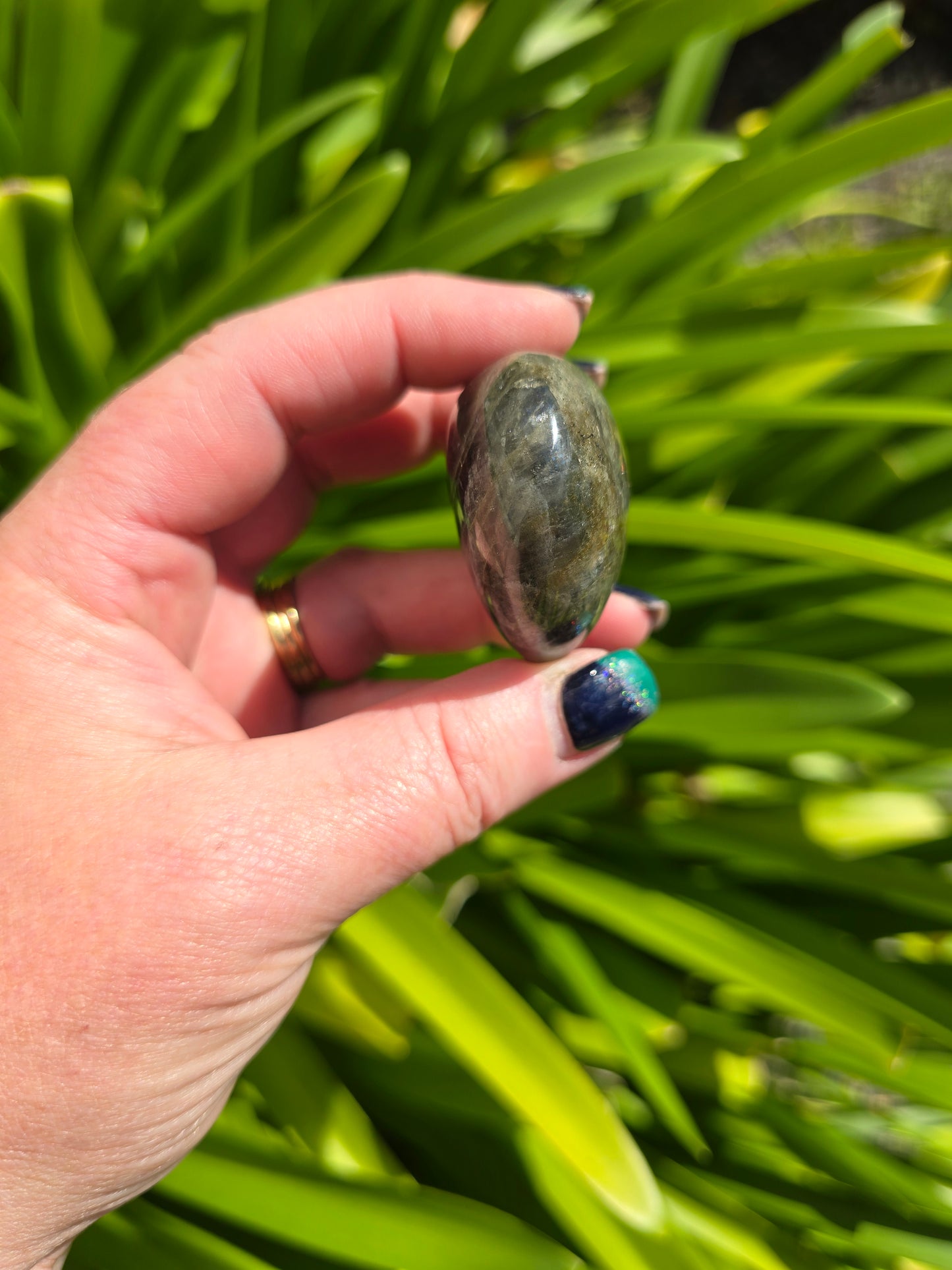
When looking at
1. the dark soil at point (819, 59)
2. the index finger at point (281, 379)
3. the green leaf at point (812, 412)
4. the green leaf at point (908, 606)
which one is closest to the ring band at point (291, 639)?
the index finger at point (281, 379)

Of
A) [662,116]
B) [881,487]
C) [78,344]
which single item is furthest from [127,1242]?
[662,116]

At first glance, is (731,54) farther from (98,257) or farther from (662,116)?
(98,257)

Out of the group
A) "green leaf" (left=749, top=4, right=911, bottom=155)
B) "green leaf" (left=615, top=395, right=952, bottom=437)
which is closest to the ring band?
"green leaf" (left=615, top=395, right=952, bottom=437)

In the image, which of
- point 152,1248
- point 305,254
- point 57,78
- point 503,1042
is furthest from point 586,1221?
point 57,78

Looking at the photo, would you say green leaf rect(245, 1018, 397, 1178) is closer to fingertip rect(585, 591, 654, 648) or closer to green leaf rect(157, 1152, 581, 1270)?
green leaf rect(157, 1152, 581, 1270)

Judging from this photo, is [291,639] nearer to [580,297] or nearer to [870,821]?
[580,297]
